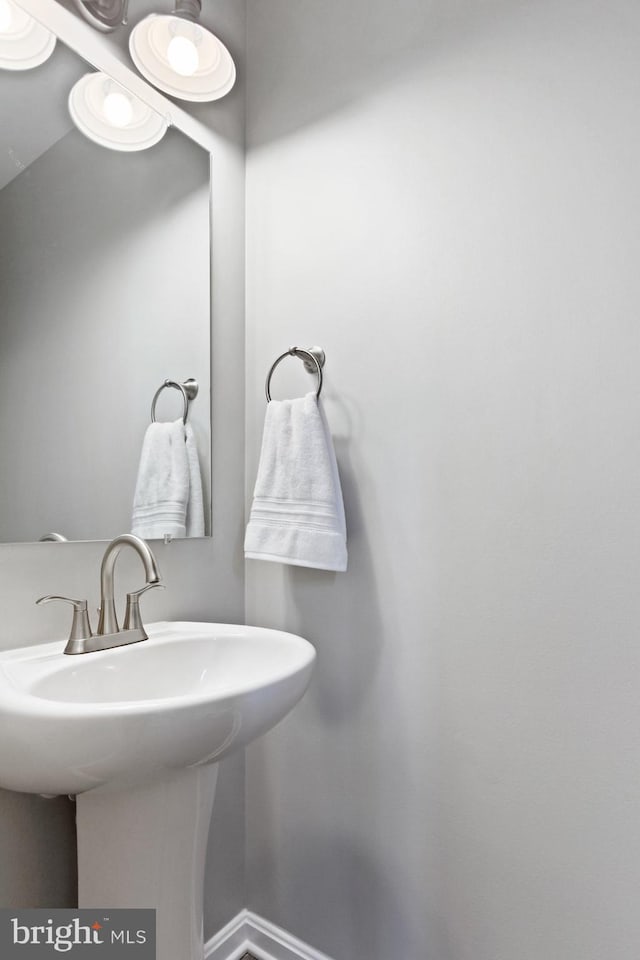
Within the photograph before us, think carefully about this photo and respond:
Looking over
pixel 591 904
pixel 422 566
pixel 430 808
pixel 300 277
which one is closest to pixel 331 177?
pixel 300 277

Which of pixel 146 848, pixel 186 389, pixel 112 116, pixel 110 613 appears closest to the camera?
pixel 146 848

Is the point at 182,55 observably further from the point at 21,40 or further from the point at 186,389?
the point at 186,389

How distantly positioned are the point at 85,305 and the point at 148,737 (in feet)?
2.82

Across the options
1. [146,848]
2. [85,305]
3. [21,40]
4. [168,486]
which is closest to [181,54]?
[21,40]

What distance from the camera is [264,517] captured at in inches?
54.1

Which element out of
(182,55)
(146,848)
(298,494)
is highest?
(182,55)

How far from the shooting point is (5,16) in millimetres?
1071

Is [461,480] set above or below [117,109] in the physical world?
below

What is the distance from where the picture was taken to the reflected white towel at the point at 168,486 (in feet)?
4.34

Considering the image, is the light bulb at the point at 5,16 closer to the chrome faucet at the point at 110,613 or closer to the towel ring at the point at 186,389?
the towel ring at the point at 186,389

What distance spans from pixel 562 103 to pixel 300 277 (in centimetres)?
65

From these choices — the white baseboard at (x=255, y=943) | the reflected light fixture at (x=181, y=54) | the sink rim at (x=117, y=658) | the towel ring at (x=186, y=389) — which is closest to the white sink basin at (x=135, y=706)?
the sink rim at (x=117, y=658)

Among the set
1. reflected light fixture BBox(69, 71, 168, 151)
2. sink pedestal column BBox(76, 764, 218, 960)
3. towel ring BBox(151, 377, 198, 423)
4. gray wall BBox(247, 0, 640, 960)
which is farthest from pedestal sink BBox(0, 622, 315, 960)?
reflected light fixture BBox(69, 71, 168, 151)

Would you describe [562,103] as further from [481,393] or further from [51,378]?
[51,378]
